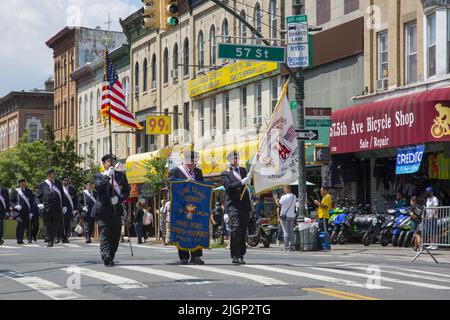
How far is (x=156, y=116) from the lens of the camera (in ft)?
148

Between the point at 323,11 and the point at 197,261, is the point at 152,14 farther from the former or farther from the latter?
the point at 323,11

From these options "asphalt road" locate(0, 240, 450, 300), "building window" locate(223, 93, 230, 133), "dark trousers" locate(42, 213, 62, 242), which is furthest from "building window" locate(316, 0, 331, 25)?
"asphalt road" locate(0, 240, 450, 300)

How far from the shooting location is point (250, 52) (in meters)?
23.7

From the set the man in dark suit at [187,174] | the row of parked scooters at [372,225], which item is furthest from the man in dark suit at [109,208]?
the row of parked scooters at [372,225]

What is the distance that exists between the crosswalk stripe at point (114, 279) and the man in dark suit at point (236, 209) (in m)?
2.44

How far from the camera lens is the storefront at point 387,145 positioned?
25.1 metres

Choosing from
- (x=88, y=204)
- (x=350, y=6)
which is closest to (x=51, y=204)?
(x=88, y=204)

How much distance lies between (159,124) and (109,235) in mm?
Result: 30505

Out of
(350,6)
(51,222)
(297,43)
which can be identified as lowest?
(51,222)

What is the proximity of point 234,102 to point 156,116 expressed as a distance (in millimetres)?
5316

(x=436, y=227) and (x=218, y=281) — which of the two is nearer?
(x=218, y=281)

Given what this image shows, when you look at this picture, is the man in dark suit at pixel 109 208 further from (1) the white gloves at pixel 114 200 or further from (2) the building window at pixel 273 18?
(2) the building window at pixel 273 18
